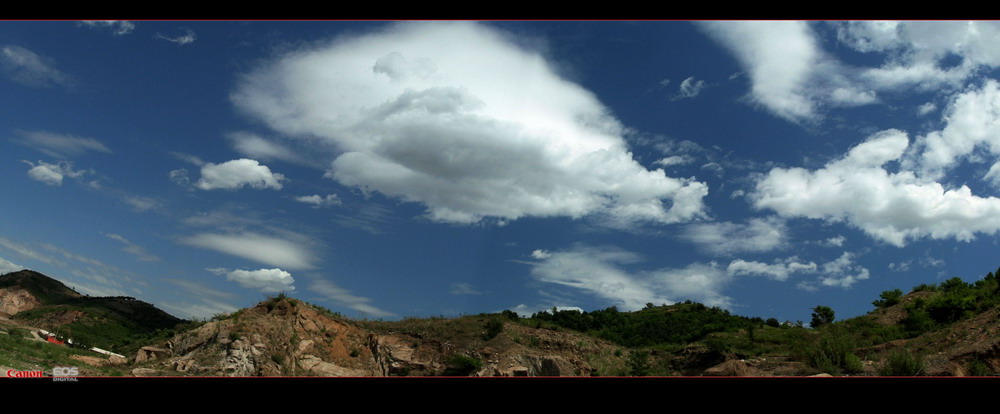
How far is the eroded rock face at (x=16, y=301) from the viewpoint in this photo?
49844 millimetres

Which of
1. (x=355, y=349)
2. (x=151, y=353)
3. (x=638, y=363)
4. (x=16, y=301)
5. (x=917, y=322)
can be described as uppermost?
(x=917, y=322)

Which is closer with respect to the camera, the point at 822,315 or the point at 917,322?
the point at 917,322

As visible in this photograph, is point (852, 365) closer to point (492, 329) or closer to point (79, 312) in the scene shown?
point (492, 329)

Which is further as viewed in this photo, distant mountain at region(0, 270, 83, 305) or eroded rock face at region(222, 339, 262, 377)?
distant mountain at region(0, 270, 83, 305)

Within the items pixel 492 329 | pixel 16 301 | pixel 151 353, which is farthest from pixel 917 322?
pixel 16 301

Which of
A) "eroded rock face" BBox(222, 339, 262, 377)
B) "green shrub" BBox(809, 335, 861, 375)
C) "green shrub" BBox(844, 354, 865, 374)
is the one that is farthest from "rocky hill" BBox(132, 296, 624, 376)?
"green shrub" BBox(844, 354, 865, 374)

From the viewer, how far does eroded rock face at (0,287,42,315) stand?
4984 cm

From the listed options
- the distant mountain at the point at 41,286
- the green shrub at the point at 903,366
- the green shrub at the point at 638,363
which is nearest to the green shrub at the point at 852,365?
the green shrub at the point at 903,366

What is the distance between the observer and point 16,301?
167 feet

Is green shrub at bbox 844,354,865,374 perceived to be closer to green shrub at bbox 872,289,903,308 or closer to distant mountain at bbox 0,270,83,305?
green shrub at bbox 872,289,903,308

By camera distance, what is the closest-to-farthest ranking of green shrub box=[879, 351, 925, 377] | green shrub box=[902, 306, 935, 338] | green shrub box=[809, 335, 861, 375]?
1. green shrub box=[879, 351, 925, 377]
2. green shrub box=[809, 335, 861, 375]
3. green shrub box=[902, 306, 935, 338]

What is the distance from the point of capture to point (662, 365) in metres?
30.0
